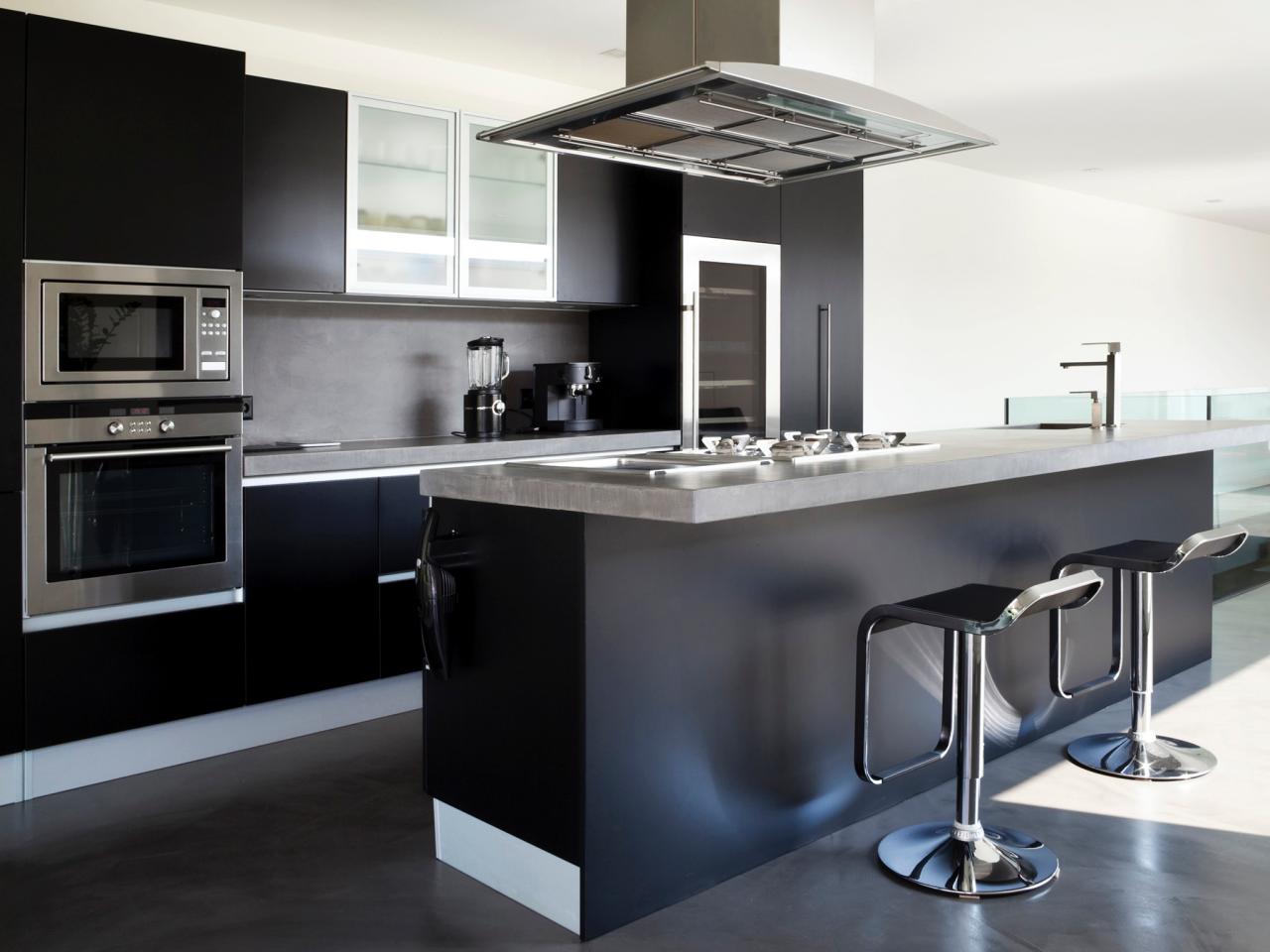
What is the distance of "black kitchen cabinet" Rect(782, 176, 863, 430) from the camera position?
5305mm

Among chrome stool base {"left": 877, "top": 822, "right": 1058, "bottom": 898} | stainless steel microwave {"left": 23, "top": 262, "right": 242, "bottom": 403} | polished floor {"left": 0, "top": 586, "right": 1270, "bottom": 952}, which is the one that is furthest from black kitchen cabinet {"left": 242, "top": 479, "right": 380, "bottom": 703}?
chrome stool base {"left": 877, "top": 822, "right": 1058, "bottom": 898}

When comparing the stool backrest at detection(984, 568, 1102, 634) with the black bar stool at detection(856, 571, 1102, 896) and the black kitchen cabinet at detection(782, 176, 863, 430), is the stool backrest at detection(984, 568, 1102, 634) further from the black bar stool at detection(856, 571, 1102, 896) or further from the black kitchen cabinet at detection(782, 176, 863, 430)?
the black kitchen cabinet at detection(782, 176, 863, 430)

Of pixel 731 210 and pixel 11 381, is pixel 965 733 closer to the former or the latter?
pixel 11 381

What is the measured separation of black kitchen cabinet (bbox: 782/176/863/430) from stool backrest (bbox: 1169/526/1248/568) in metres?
2.28

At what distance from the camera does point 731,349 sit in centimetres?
514

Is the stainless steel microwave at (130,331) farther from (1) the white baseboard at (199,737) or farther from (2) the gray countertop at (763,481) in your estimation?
(2) the gray countertop at (763,481)

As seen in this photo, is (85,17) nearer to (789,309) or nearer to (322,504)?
(322,504)

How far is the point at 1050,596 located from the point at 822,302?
126 inches

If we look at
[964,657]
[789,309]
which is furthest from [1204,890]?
[789,309]

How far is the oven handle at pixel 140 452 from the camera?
312 cm

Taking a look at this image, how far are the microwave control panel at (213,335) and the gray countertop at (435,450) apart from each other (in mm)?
295

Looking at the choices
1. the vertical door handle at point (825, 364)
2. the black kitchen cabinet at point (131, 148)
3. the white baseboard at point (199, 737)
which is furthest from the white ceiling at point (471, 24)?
the white baseboard at point (199, 737)

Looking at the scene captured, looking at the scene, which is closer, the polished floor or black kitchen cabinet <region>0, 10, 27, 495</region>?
the polished floor

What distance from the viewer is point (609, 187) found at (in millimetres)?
4926
